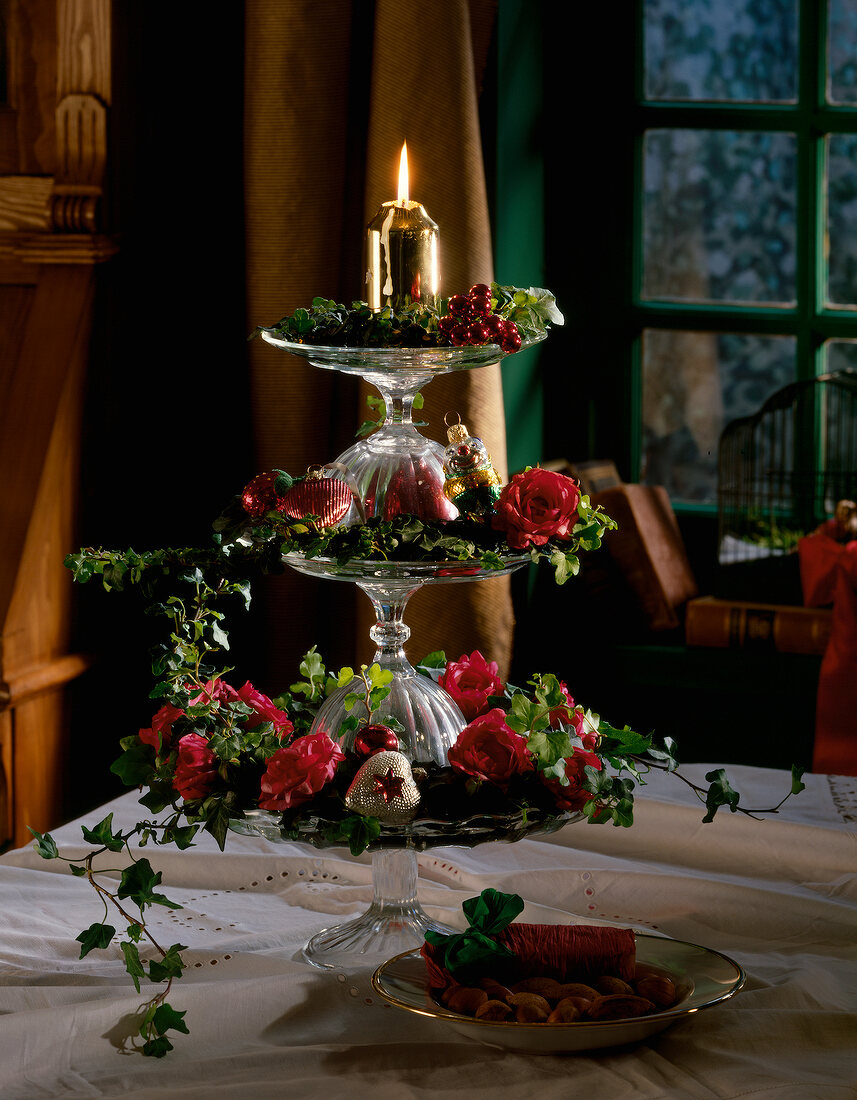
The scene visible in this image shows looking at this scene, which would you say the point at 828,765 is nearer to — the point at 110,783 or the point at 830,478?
the point at 830,478

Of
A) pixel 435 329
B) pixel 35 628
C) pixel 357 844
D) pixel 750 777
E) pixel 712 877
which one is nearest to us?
pixel 357 844

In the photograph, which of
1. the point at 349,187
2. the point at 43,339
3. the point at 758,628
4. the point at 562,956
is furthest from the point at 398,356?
the point at 758,628

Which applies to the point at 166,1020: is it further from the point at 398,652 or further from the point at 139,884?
the point at 398,652

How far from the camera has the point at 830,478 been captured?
2482mm

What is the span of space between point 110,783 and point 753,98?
166cm

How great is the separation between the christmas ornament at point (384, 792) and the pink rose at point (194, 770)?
3.5 inches

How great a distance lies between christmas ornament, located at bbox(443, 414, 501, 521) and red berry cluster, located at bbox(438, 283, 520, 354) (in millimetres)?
67

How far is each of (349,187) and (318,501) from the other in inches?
50.5

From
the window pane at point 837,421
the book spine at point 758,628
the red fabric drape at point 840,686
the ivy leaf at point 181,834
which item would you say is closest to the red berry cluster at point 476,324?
the ivy leaf at point 181,834

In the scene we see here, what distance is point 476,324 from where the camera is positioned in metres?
0.88

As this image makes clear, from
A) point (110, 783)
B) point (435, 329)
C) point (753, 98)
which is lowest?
point (110, 783)

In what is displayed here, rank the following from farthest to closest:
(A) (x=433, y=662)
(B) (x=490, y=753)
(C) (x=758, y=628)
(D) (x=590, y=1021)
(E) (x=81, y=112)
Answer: (C) (x=758, y=628)
(E) (x=81, y=112)
(A) (x=433, y=662)
(B) (x=490, y=753)
(D) (x=590, y=1021)

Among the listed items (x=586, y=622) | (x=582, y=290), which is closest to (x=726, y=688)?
(x=586, y=622)

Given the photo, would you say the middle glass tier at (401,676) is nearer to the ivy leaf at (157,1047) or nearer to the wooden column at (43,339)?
the ivy leaf at (157,1047)
